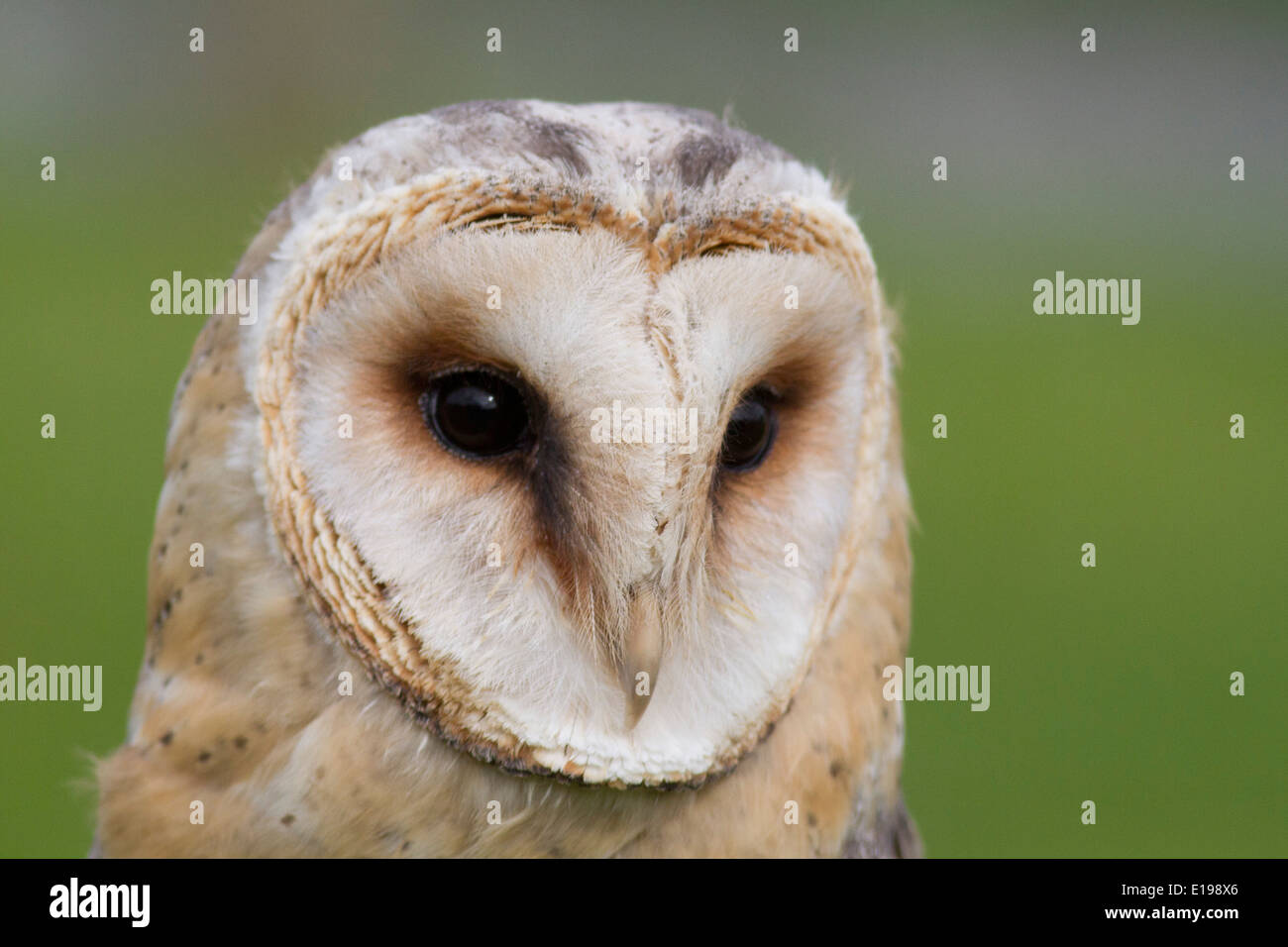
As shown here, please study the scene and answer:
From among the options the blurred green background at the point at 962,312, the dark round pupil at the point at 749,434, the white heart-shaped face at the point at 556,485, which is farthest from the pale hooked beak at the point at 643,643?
the blurred green background at the point at 962,312

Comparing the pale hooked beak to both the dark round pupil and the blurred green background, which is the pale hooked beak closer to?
the dark round pupil

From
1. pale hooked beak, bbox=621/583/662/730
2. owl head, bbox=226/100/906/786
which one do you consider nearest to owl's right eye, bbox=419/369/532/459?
owl head, bbox=226/100/906/786

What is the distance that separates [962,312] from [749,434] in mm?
9574

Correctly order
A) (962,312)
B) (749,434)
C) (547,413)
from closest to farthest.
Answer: (547,413), (749,434), (962,312)

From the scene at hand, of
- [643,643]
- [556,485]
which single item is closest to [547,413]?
[556,485]

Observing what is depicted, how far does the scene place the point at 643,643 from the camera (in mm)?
1355

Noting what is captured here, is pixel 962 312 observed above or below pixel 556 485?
above

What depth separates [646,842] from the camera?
1529 millimetres

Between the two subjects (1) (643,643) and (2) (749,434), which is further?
(2) (749,434)

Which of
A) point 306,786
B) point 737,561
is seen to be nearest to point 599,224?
point 737,561

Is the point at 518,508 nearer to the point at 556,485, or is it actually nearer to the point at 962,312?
the point at 556,485

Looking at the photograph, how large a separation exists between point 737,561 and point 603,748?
0.27 metres

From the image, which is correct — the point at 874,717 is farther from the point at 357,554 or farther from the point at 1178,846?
Answer: the point at 1178,846

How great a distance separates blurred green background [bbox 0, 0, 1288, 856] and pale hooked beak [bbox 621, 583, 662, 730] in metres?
2.85
